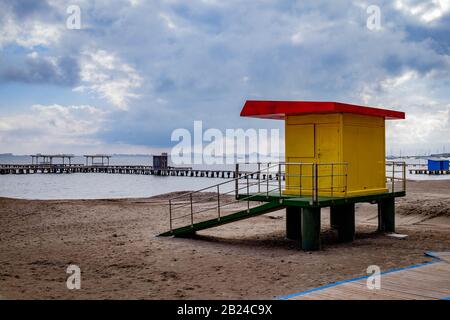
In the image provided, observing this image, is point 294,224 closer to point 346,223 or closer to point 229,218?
point 346,223

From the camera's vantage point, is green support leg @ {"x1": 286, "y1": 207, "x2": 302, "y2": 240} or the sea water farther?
the sea water

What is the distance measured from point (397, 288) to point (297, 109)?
21.5 ft

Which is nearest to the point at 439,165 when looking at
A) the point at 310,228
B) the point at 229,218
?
the point at 229,218

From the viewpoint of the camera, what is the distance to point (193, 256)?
455 inches

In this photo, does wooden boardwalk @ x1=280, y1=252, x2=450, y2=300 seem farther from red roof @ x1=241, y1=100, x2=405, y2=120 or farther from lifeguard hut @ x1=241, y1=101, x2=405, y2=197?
red roof @ x1=241, y1=100, x2=405, y2=120

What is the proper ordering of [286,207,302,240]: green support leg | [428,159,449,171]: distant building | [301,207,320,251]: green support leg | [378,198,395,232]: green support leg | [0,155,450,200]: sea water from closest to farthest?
[301,207,320,251]: green support leg
[286,207,302,240]: green support leg
[378,198,395,232]: green support leg
[0,155,450,200]: sea water
[428,159,449,171]: distant building

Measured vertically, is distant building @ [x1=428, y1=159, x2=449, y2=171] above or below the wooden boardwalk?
above

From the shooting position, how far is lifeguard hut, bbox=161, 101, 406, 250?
11.8 m

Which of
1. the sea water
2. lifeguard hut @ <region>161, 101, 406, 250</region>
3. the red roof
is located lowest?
the sea water

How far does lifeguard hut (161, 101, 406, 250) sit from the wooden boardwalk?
3531 mm

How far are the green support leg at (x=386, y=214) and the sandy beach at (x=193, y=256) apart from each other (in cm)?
58

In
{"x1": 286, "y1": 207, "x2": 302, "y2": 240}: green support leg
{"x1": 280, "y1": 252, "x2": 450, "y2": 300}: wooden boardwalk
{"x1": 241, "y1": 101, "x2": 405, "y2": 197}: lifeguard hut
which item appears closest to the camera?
{"x1": 280, "y1": 252, "x2": 450, "y2": 300}: wooden boardwalk

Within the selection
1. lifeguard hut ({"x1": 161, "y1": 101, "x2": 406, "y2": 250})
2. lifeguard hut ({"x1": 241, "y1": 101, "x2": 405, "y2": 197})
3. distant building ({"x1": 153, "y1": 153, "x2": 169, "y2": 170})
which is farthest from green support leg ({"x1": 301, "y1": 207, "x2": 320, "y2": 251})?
distant building ({"x1": 153, "y1": 153, "x2": 169, "y2": 170})
